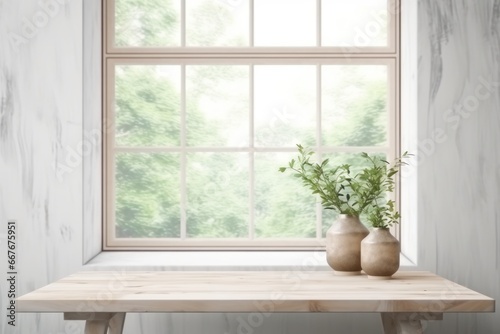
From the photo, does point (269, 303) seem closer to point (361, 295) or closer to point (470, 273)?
point (361, 295)

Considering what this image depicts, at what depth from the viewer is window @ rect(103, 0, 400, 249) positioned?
10.0 feet

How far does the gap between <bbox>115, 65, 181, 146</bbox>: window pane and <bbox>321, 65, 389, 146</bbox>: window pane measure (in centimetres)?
73

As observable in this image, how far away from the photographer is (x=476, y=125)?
279 centimetres

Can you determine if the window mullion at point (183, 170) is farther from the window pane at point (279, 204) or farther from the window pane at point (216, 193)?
the window pane at point (279, 204)

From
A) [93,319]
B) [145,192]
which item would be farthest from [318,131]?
[93,319]

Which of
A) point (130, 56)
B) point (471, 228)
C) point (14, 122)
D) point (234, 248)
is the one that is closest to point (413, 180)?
point (471, 228)

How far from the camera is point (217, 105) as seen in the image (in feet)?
10.4

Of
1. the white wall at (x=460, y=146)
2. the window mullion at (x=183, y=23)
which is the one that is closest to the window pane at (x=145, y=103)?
the window mullion at (x=183, y=23)

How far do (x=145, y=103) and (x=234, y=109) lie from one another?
0.42 metres

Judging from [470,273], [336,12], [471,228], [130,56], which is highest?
[336,12]

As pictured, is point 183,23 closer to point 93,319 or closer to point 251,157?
point 251,157

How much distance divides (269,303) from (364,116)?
1397mm

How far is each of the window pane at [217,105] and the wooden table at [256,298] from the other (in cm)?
97

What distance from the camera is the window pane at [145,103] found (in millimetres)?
3115
